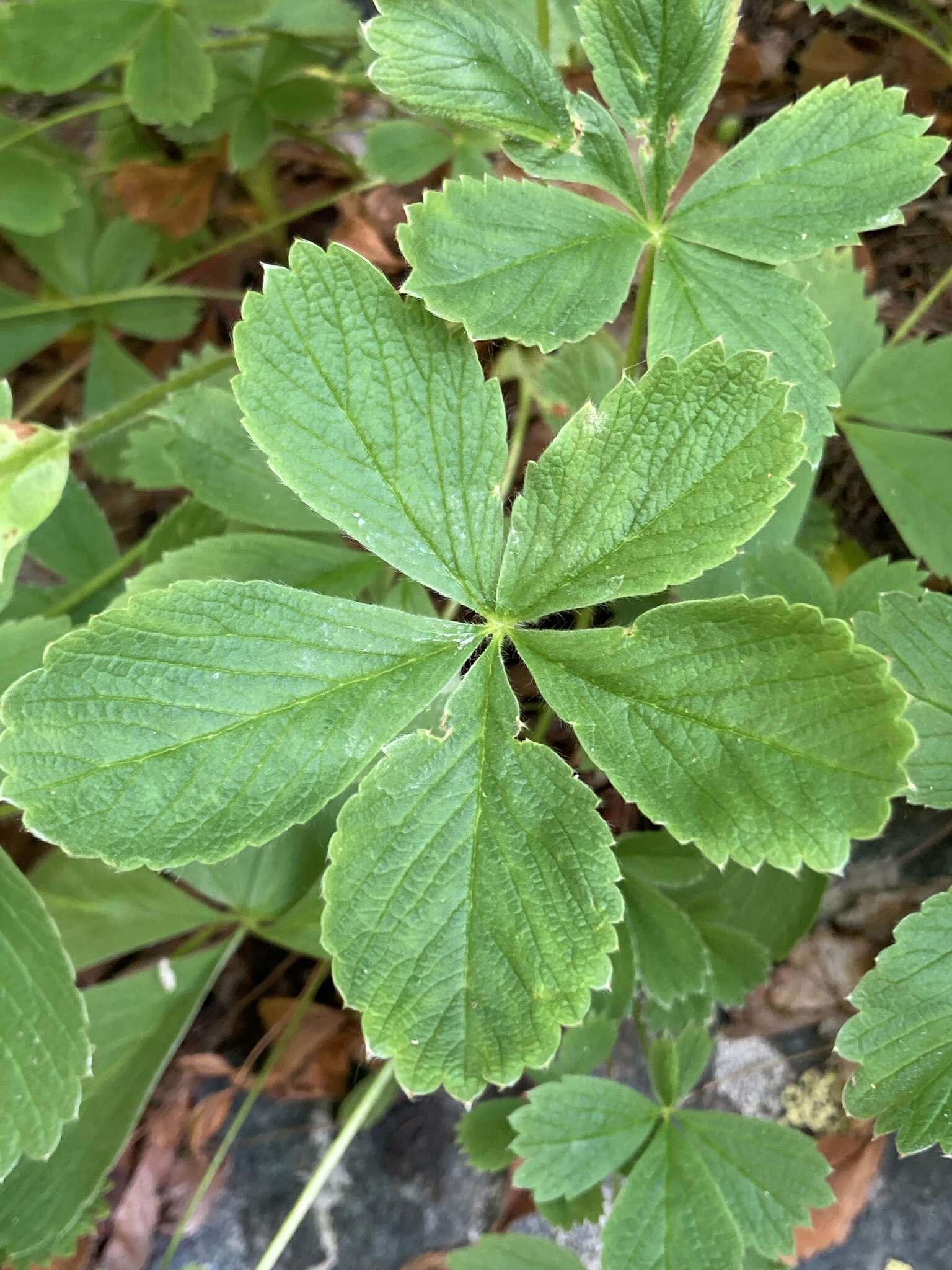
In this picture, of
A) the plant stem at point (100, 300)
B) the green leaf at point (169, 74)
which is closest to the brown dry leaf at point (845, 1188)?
the plant stem at point (100, 300)

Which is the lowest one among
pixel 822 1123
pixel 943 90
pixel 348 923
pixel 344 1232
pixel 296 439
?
pixel 344 1232

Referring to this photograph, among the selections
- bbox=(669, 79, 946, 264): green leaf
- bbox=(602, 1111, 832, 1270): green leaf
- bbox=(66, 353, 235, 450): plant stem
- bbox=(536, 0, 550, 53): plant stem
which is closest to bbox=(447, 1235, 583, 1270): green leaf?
bbox=(602, 1111, 832, 1270): green leaf

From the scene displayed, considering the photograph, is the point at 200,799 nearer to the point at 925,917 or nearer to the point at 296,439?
the point at 296,439

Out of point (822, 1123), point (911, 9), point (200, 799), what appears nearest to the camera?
point (200, 799)

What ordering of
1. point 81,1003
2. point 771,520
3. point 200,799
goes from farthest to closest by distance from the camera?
point 771,520 < point 81,1003 < point 200,799

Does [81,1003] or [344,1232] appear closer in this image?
[81,1003]

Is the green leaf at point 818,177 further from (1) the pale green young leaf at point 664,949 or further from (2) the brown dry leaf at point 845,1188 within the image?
(2) the brown dry leaf at point 845,1188

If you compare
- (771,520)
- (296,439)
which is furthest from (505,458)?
(771,520)
